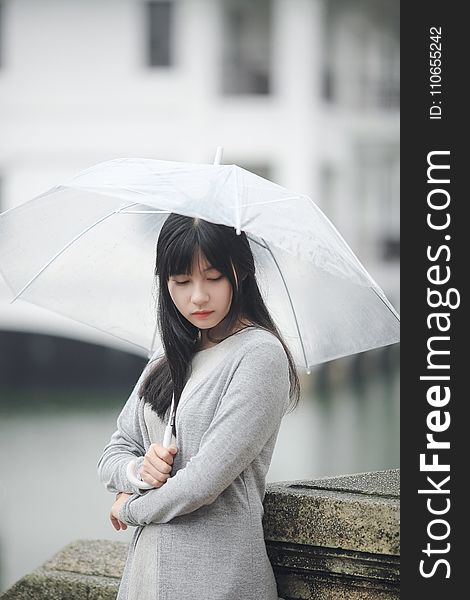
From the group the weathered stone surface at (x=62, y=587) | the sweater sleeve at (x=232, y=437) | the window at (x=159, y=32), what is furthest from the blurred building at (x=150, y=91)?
the sweater sleeve at (x=232, y=437)

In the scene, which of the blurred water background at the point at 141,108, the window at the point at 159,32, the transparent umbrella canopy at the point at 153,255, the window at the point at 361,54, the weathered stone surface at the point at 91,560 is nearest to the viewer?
the transparent umbrella canopy at the point at 153,255

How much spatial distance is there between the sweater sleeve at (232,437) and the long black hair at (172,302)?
0.10m

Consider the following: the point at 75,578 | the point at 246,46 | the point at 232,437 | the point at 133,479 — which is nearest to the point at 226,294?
the point at 232,437

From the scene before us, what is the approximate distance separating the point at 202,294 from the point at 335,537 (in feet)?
1.77

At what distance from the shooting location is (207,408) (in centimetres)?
212

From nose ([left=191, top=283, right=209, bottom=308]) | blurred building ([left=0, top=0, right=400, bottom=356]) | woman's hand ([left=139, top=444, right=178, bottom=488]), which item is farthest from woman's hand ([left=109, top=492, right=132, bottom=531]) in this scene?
blurred building ([left=0, top=0, right=400, bottom=356])

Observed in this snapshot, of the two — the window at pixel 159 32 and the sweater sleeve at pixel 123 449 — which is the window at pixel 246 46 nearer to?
the window at pixel 159 32

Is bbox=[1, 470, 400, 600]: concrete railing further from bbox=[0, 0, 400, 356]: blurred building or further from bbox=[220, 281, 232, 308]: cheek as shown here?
bbox=[0, 0, 400, 356]: blurred building

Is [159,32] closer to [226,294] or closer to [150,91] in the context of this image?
[150,91]

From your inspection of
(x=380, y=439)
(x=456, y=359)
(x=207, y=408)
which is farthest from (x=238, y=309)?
(x=380, y=439)

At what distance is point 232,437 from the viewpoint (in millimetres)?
2041

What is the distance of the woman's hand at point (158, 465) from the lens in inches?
82.9

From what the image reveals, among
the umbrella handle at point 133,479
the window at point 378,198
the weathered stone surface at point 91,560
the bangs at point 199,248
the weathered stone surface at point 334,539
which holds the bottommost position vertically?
the weathered stone surface at point 91,560

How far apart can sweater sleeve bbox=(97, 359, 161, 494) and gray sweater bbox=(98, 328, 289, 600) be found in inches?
2.5
